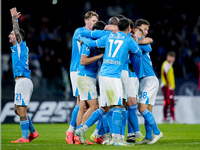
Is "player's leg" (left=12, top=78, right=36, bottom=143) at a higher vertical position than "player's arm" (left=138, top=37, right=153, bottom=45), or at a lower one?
lower

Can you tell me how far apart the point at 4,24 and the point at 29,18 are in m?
1.23

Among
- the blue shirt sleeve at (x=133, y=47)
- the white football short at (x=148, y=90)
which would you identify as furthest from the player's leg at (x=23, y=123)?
the blue shirt sleeve at (x=133, y=47)

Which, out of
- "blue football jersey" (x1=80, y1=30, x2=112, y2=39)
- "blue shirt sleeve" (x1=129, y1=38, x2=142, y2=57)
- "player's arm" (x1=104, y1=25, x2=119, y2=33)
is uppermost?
"player's arm" (x1=104, y1=25, x2=119, y2=33)

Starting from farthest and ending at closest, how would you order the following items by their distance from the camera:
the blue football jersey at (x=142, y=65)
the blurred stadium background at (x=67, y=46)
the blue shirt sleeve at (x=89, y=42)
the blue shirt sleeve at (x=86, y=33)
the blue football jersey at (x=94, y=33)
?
the blurred stadium background at (x=67, y=46) → the blue football jersey at (x=142, y=65) → the blue shirt sleeve at (x=86, y=33) → the blue football jersey at (x=94, y=33) → the blue shirt sleeve at (x=89, y=42)

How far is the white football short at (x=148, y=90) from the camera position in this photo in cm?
827

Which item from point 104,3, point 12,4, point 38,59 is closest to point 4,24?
point 12,4

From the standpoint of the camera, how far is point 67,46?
63.4ft

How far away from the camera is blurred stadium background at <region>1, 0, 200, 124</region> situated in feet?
50.4

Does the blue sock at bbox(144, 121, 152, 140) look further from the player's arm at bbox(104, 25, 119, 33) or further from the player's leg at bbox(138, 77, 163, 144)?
the player's arm at bbox(104, 25, 119, 33)

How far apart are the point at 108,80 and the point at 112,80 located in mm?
71

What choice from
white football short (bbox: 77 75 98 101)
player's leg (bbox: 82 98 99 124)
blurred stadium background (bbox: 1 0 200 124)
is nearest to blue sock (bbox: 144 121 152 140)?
player's leg (bbox: 82 98 99 124)

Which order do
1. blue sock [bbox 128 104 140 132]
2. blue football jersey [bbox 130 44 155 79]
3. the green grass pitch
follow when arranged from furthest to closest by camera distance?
blue sock [bbox 128 104 140 132]
blue football jersey [bbox 130 44 155 79]
the green grass pitch

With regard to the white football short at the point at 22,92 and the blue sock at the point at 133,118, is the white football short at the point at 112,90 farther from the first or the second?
the white football short at the point at 22,92

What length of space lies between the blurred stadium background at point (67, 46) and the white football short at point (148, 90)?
7.02 m
